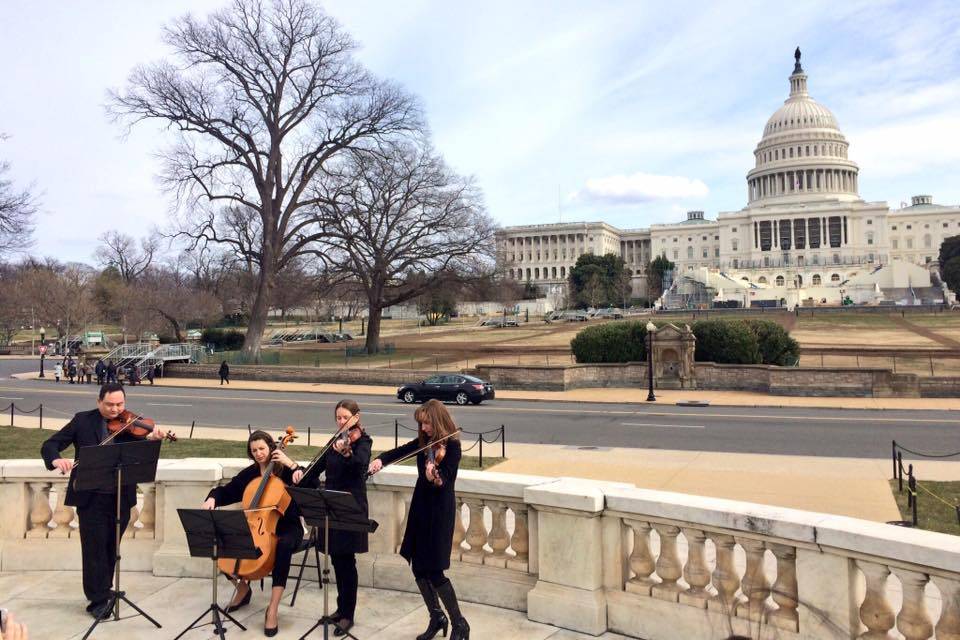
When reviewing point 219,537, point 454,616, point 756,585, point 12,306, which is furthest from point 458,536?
point 12,306

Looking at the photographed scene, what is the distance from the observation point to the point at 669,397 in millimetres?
30750

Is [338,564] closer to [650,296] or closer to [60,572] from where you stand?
[60,572]

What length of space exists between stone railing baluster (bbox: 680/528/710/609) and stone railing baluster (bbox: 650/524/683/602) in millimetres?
76

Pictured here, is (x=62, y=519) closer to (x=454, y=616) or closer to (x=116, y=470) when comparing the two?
(x=116, y=470)

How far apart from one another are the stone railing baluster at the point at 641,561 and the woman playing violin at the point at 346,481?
2.01m

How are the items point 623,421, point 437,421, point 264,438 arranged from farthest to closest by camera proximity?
1. point 623,421
2. point 264,438
3. point 437,421

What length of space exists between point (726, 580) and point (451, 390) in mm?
24675

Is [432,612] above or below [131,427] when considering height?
below

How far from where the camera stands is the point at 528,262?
180500 mm

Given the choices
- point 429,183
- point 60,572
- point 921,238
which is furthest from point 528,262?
point 60,572

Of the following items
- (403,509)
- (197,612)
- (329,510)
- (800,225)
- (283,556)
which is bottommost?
(197,612)

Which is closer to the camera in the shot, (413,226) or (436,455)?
(436,455)

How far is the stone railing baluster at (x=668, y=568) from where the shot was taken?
539cm

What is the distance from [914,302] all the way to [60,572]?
112715mm
